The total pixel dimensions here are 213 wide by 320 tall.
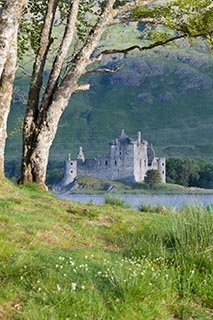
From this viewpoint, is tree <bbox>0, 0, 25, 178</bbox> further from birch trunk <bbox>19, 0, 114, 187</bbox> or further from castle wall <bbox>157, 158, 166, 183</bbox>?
castle wall <bbox>157, 158, 166, 183</bbox>

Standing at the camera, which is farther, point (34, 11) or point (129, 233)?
point (34, 11)

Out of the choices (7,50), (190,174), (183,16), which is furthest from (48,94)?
(190,174)

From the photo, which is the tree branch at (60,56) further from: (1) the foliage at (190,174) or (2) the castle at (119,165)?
(2) the castle at (119,165)

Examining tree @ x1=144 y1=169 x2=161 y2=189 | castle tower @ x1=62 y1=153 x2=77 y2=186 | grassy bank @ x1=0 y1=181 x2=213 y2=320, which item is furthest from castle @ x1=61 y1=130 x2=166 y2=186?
grassy bank @ x1=0 y1=181 x2=213 y2=320

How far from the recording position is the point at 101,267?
804 centimetres

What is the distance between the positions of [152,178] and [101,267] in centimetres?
11786

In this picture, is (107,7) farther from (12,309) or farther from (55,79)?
(12,309)

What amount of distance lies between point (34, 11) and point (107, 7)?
216 inches

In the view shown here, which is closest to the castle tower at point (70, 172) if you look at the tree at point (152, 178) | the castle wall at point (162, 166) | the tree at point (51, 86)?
the tree at point (152, 178)

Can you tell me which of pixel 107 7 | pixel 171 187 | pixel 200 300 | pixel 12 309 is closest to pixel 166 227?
pixel 200 300

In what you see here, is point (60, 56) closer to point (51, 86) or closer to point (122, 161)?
point (51, 86)

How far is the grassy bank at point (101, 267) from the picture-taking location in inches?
273

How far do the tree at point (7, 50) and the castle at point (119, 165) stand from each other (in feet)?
381

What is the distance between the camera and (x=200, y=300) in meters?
7.89
